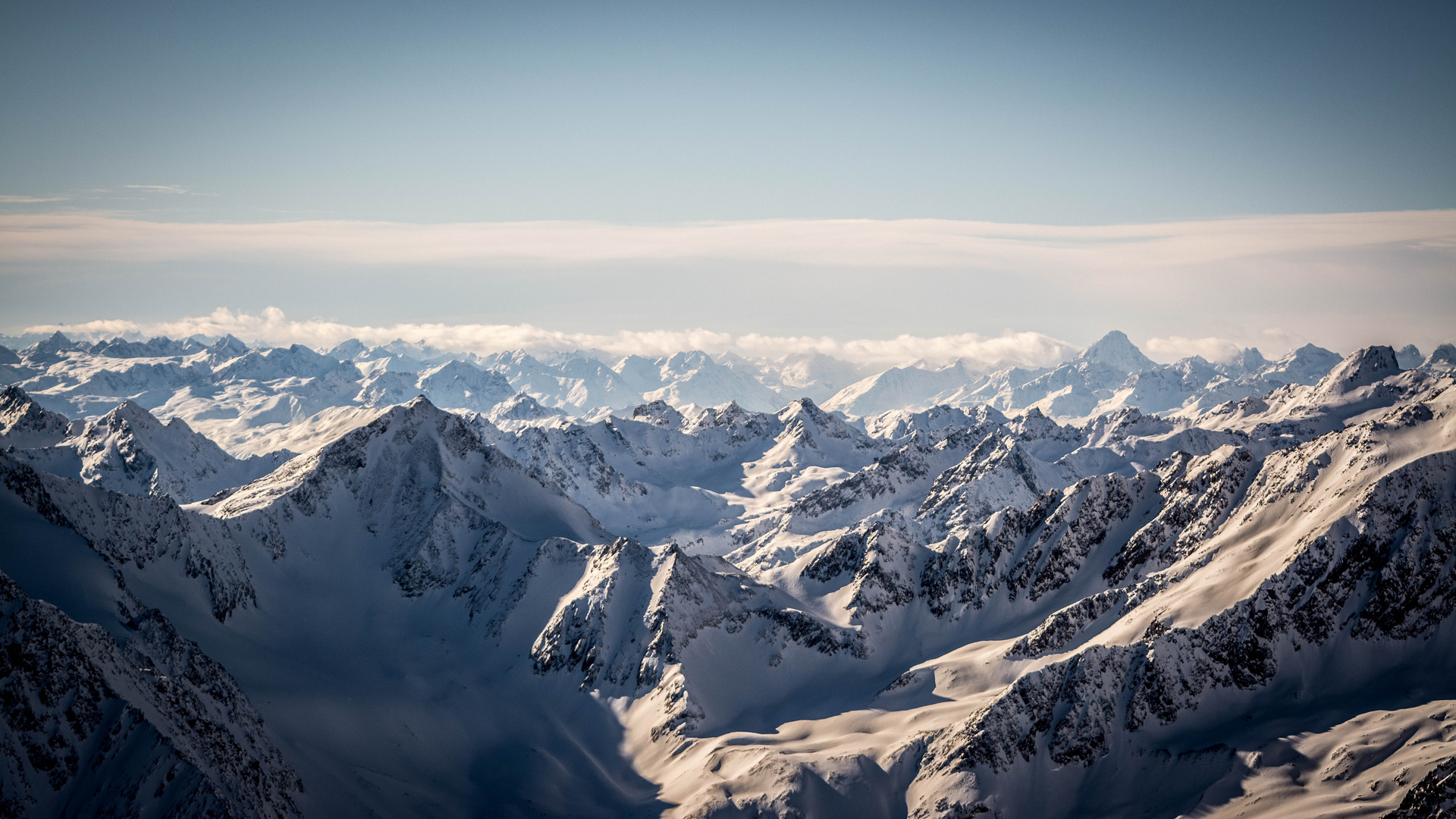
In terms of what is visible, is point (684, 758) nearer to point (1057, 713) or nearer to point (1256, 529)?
point (1057, 713)

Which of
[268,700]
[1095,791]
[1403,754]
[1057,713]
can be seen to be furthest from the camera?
[268,700]

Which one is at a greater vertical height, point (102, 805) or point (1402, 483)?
point (1402, 483)

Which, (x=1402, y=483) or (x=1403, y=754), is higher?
(x=1402, y=483)

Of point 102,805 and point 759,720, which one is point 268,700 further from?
point 759,720

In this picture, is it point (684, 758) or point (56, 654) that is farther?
point (684, 758)

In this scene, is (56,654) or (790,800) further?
(790,800)

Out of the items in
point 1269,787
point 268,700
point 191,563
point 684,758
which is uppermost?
point 191,563

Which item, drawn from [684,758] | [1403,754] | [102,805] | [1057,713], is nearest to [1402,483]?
[1403,754]

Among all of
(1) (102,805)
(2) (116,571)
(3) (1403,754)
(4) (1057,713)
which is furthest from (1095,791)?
(2) (116,571)

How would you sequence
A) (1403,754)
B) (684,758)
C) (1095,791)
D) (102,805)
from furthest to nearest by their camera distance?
1. (684,758)
2. (1095,791)
3. (1403,754)
4. (102,805)
